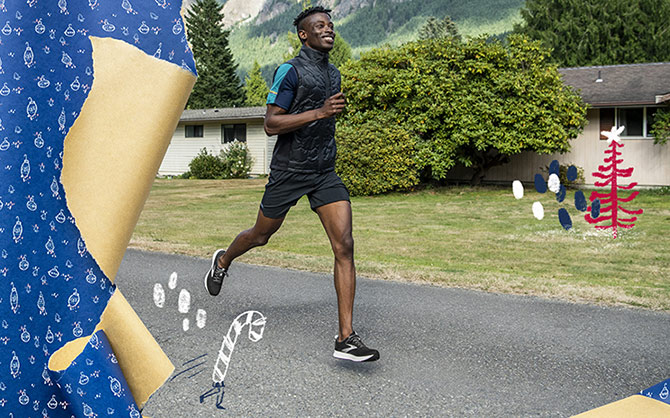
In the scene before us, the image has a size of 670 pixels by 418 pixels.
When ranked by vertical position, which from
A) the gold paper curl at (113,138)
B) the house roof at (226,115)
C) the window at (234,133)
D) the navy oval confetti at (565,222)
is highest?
the house roof at (226,115)

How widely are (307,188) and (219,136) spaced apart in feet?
97.2

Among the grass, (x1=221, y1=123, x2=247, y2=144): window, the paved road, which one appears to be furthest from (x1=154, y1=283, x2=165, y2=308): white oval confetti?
(x1=221, y1=123, x2=247, y2=144): window

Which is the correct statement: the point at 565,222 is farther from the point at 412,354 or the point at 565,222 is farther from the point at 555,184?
the point at 412,354

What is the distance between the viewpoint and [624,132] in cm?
2191

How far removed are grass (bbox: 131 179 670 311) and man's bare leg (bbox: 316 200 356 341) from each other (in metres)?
2.88

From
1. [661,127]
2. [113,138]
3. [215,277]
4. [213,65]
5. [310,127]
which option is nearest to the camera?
[113,138]

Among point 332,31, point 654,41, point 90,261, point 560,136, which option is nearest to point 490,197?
point 560,136

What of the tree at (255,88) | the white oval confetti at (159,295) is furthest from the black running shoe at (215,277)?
the tree at (255,88)

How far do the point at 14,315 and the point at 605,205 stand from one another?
16.4 metres

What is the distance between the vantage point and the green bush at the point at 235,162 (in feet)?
99.2

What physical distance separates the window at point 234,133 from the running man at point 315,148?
2834 centimetres

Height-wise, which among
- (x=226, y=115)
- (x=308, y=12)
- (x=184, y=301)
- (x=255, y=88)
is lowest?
(x=184, y=301)

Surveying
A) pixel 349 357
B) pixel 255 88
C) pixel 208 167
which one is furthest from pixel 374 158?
pixel 255 88

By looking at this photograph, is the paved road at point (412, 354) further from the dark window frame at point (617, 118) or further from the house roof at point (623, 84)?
the dark window frame at point (617, 118)
